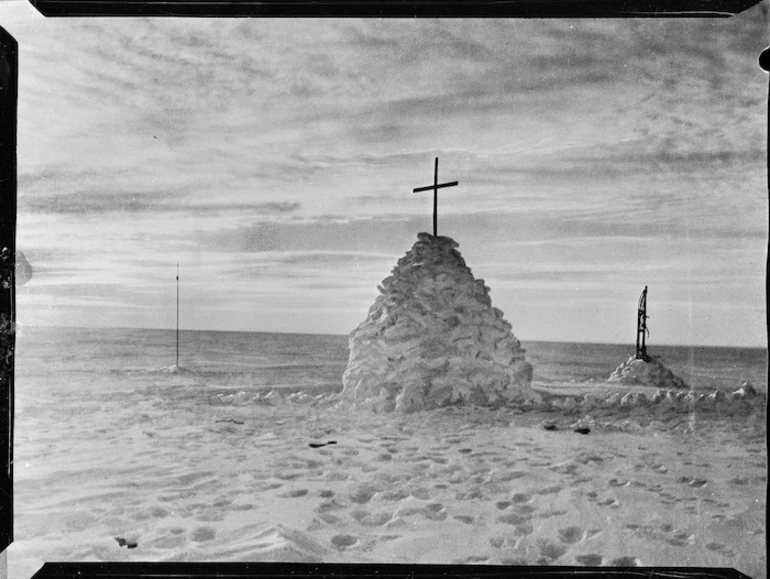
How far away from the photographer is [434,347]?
248 centimetres

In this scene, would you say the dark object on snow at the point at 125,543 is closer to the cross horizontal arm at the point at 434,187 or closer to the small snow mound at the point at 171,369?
the small snow mound at the point at 171,369

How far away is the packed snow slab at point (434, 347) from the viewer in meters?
2.47

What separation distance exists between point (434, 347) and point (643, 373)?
99cm

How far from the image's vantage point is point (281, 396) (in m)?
2.48

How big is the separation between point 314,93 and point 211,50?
0.53m

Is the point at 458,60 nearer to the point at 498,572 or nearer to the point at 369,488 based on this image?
the point at 369,488

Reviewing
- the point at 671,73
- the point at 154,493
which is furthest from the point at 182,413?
the point at 671,73

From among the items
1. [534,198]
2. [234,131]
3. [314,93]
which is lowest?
[534,198]

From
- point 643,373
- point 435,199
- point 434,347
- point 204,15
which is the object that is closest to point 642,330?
point 643,373

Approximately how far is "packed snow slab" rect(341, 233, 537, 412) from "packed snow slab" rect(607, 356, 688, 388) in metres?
0.42

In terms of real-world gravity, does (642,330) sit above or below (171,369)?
above

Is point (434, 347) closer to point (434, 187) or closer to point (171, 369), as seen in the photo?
point (434, 187)

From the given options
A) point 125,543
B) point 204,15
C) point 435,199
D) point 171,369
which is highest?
point 204,15

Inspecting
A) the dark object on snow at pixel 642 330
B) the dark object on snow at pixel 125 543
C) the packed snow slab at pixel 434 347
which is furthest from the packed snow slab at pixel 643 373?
the dark object on snow at pixel 125 543
